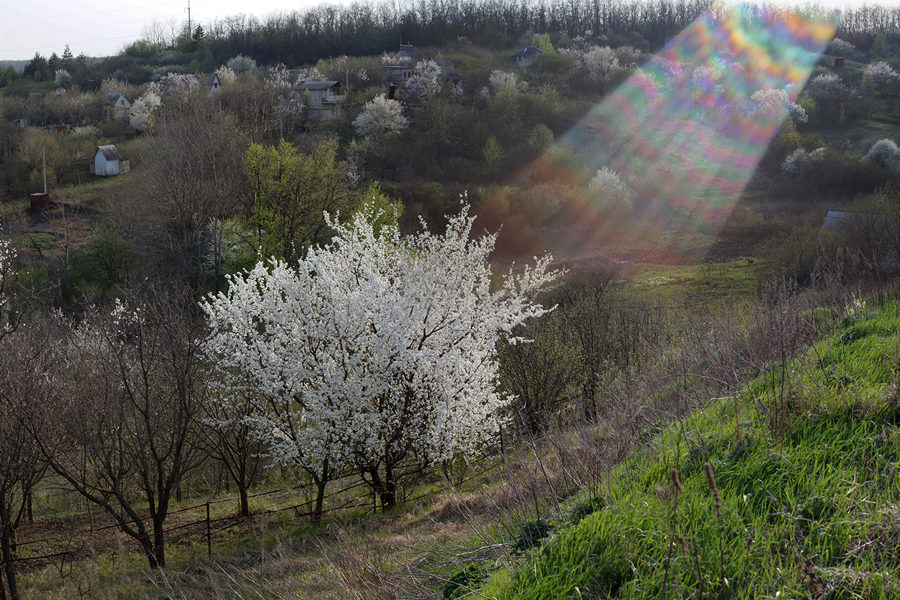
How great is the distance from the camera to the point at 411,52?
9094 centimetres

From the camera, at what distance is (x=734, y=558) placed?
2.96m

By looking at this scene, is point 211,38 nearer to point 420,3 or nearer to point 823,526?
point 420,3

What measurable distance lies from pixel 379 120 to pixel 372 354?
48.6 meters

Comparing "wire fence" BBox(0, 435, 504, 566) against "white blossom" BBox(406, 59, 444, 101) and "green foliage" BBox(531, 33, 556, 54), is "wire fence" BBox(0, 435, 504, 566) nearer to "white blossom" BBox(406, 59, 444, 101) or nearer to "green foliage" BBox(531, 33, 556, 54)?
"white blossom" BBox(406, 59, 444, 101)

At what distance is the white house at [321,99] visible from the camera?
6369cm

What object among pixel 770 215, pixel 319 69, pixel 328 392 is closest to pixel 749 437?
pixel 328 392

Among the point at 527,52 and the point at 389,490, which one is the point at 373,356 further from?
the point at 527,52

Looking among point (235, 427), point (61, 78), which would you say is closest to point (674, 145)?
point (235, 427)

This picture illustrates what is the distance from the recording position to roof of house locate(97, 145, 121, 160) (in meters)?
52.9

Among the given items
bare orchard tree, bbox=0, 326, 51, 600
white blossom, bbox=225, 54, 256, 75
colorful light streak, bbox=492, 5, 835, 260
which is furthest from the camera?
white blossom, bbox=225, 54, 256, 75

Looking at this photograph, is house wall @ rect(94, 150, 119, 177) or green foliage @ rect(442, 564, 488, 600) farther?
house wall @ rect(94, 150, 119, 177)

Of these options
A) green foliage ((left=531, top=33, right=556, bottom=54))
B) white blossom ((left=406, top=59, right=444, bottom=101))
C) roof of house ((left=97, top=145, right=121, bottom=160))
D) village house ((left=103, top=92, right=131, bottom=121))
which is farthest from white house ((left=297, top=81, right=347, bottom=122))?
green foliage ((left=531, top=33, right=556, bottom=54))

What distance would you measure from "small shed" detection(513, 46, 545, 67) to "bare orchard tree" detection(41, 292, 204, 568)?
7376 centimetres

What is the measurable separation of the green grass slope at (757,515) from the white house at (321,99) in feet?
206
